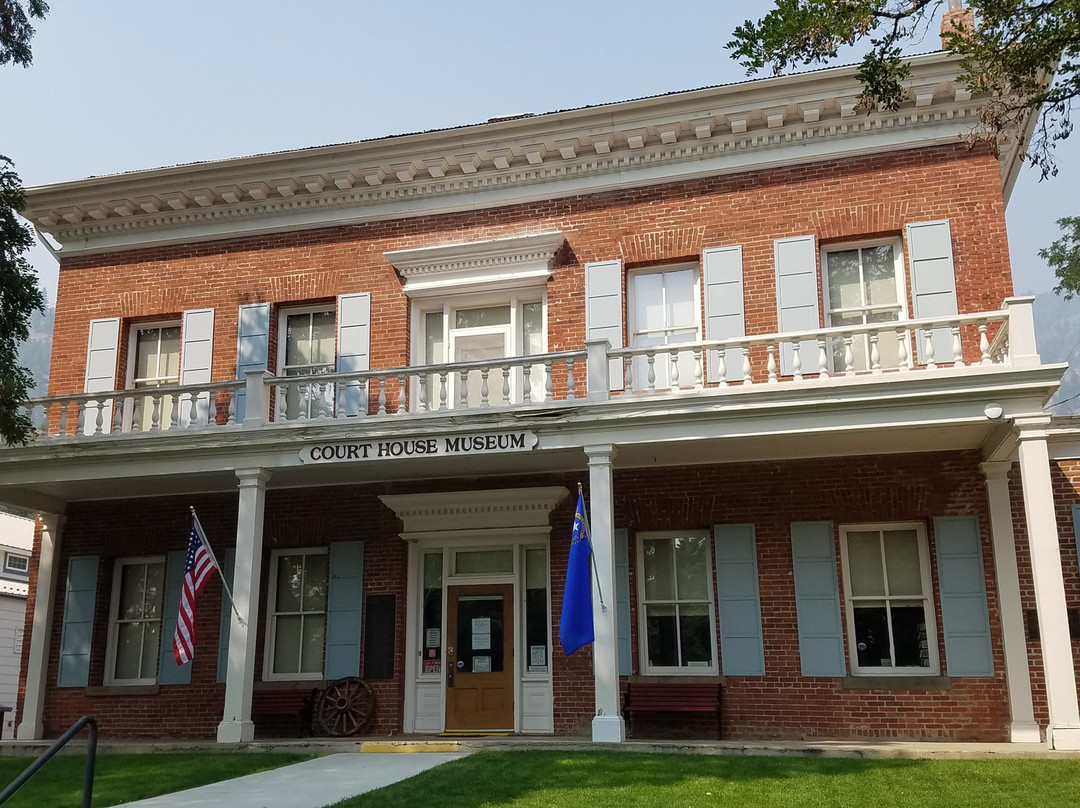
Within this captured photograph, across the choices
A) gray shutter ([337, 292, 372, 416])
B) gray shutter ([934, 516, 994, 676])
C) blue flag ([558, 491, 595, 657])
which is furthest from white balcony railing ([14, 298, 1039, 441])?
gray shutter ([934, 516, 994, 676])

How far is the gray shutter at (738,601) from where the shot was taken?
13875mm

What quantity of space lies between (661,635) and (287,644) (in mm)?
5608

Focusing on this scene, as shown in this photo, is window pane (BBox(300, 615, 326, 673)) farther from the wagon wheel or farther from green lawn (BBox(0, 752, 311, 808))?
green lawn (BBox(0, 752, 311, 808))

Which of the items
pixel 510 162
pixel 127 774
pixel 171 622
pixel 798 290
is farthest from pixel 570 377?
pixel 171 622

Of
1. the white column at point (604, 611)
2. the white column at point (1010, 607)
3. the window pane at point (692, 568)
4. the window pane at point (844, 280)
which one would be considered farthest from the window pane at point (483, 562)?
the white column at point (1010, 607)

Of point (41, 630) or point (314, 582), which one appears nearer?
point (314, 582)

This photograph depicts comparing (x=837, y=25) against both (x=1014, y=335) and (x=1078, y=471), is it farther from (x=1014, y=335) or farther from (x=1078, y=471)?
(x=1078, y=471)

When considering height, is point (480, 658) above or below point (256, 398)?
below

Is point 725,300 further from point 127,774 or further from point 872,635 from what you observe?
point 127,774

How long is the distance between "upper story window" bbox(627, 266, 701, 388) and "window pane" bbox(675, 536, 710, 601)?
222cm

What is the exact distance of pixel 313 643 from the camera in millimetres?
15758

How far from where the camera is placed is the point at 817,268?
14547 mm

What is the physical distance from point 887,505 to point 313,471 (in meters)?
7.81

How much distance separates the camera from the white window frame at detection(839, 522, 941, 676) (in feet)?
44.5
